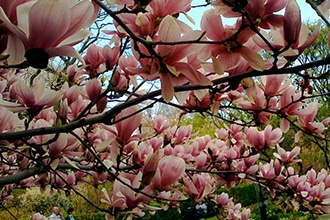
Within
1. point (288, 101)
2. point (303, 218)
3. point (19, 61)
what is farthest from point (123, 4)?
Answer: point (303, 218)

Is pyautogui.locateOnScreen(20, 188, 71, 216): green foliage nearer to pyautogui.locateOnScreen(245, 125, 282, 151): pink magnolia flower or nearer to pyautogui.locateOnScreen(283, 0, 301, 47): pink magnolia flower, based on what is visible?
pyautogui.locateOnScreen(245, 125, 282, 151): pink magnolia flower

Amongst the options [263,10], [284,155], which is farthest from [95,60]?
[284,155]

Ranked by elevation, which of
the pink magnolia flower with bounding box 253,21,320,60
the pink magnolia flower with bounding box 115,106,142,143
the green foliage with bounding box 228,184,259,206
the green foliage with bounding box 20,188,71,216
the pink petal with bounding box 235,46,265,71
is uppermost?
the pink magnolia flower with bounding box 253,21,320,60

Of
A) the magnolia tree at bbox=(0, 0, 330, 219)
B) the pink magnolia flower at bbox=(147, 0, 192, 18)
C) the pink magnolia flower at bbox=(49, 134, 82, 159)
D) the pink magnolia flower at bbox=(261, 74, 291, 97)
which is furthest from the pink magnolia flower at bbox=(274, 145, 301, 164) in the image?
the pink magnolia flower at bbox=(147, 0, 192, 18)

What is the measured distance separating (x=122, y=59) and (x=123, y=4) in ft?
1.46

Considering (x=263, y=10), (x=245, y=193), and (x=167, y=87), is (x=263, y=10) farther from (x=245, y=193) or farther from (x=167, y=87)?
(x=245, y=193)

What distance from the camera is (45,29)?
453mm

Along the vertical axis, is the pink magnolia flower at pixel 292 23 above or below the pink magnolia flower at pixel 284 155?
above

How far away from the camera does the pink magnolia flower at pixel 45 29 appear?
0.44 metres

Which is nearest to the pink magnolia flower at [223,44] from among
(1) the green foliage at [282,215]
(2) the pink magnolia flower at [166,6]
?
(2) the pink magnolia flower at [166,6]

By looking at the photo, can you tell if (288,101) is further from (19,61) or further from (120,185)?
(19,61)

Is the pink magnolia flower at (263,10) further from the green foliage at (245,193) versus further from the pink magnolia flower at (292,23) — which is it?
the green foliage at (245,193)

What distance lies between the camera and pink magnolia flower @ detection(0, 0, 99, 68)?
44cm

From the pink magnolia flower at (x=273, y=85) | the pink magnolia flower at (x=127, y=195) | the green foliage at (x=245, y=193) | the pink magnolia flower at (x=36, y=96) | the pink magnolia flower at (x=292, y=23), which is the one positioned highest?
the pink magnolia flower at (x=292, y=23)
